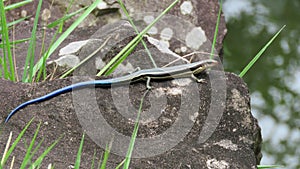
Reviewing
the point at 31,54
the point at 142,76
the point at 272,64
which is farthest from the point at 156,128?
the point at 272,64

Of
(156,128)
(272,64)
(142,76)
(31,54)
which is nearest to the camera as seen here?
(156,128)

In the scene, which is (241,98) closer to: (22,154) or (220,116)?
(220,116)

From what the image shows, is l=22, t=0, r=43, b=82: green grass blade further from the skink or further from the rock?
the skink

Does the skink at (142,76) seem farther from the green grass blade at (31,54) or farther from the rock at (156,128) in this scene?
the green grass blade at (31,54)

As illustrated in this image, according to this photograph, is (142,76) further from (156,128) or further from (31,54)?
(31,54)

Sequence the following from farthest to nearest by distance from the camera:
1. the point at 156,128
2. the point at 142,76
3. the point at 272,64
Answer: the point at 272,64 → the point at 142,76 → the point at 156,128

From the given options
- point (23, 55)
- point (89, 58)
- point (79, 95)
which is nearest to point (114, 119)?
point (79, 95)

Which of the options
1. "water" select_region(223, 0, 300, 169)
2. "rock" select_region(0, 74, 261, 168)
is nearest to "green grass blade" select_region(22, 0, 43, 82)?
"rock" select_region(0, 74, 261, 168)

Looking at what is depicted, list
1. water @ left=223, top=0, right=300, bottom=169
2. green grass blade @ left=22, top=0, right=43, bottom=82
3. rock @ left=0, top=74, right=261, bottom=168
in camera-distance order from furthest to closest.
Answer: water @ left=223, top=0, right=300, bottom=169 → green grass blade @ left=22, top=0, right=43, bottom=82 → rock @ left=0, top=74, right=261, bottom=168

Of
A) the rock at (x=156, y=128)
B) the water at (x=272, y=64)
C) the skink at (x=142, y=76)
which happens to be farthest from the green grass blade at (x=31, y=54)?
the water at (x=272, y=64)
